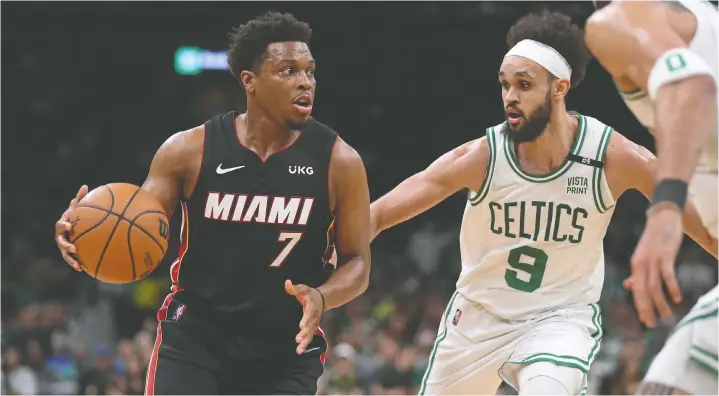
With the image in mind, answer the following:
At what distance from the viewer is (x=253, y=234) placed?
186 inches

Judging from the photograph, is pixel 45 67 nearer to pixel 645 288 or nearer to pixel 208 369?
pixel 208 369

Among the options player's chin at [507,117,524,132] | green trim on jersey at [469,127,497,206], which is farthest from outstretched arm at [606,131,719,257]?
green trim on jersey at [469,127,497,206]

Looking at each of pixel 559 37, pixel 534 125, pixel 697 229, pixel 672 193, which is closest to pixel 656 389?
pixel 672 193

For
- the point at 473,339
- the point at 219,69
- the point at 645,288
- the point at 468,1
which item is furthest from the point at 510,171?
the point at 219,69

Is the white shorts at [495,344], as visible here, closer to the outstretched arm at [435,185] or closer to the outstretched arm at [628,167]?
the outstretched arm at [435,185]

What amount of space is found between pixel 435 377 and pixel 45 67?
40.0 ft

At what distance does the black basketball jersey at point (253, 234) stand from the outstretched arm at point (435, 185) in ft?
2.72

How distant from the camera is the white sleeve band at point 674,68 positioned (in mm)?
3330

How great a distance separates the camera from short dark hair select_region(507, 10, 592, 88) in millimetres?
5652

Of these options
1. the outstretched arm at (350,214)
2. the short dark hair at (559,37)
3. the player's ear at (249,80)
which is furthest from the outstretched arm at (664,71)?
the short dark hair at (559,37)

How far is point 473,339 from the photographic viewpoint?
550 cm

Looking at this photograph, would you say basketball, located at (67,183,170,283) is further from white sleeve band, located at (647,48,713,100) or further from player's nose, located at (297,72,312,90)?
white sleeve band, located at (647,48,713,100)

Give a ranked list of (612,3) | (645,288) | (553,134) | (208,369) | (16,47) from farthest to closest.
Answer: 1. (16,47)
2. (553,134)
3. (208,369)
4. (612,3)
5. (645,288)

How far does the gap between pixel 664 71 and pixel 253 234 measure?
6.66ft
